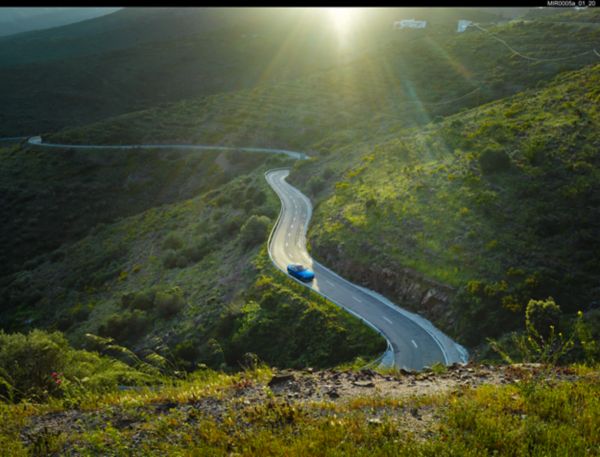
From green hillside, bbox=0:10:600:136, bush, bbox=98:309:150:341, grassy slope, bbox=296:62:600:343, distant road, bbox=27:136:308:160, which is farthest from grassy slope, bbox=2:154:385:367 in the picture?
green hillside, bbox=0:10:600:136

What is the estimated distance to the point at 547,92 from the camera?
48375 mm

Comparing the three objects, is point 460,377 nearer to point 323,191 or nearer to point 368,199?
point 368,199

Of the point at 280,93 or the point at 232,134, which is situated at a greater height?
the point at 280,93

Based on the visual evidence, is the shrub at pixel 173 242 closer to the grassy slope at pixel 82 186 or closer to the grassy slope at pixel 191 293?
the grassy slope at pixel 191 293

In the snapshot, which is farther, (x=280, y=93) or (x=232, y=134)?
(x=280, y=93)

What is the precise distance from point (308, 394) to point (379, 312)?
19.5 m

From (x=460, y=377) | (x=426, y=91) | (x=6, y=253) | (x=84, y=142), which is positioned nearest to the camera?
(x=460, y=377)

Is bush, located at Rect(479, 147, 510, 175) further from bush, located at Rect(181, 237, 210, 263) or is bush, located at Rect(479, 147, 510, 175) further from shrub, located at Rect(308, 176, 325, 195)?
bush, located at Rect(181, 237, 210, 263)

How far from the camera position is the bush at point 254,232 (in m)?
42.3

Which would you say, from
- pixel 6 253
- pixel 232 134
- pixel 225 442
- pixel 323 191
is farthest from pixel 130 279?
pixel 232 134

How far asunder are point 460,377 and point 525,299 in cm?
1531

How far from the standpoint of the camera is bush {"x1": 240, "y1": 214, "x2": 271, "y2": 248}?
42.3 metres

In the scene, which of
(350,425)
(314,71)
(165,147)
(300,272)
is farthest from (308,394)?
(314,71)

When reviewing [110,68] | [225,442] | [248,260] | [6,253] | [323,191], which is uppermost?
[110,68]
